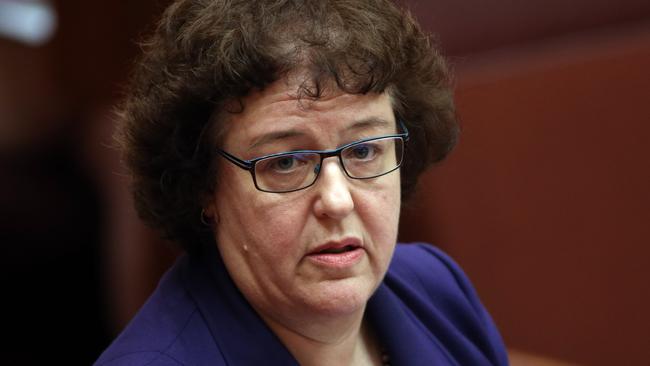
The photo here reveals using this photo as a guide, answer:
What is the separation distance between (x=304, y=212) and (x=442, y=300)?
1.92ft

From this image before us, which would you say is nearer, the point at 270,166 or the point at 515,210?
the point at 270,166

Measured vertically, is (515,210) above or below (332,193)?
below

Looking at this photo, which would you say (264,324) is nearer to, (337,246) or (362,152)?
(337,246)

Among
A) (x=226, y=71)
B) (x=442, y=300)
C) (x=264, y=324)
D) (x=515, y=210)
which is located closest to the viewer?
(x=226, y=71)

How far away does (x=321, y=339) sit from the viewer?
1.39 meters

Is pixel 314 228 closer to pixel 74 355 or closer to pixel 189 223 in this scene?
pixel 189 223

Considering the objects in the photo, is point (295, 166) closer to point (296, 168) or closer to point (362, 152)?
point (296, 168)

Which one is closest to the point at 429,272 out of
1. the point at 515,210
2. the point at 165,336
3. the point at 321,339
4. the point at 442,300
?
the point at 442,300

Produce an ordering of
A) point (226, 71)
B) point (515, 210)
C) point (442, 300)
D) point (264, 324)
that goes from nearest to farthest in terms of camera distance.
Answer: point (226, 71), point (264, 324), point (442, 300), point (515, 210)

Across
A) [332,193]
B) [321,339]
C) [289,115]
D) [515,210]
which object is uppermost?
[289,115]

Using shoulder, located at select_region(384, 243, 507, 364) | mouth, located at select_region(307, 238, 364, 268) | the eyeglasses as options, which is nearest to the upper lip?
mouth, located at select_region(307, 238, 364, 268)

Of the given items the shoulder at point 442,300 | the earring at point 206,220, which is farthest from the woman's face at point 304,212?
the shoulder at point 442,300

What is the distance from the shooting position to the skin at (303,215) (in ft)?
4.17

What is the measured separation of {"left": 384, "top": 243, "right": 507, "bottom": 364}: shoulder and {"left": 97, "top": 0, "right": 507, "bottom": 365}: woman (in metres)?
0.24
